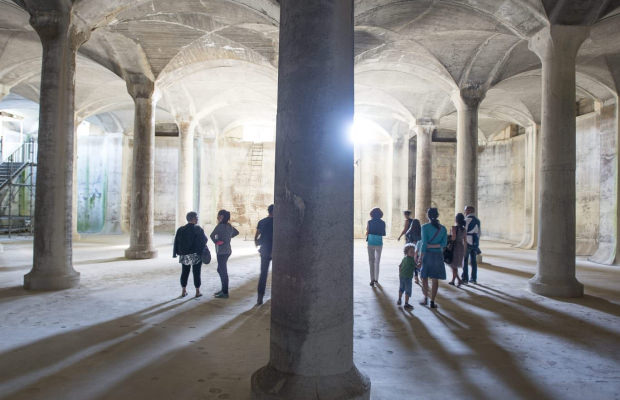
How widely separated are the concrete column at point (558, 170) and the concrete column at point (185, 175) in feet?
40.6

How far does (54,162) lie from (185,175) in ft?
30.3

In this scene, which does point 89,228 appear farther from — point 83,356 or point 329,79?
point 329,79

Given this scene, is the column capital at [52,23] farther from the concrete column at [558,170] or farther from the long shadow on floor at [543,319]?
the concrete column at [558,170]

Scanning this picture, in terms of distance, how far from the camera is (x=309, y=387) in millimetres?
2602

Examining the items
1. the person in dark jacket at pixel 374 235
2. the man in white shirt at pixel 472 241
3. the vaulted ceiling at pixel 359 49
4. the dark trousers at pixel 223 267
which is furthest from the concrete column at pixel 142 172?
the man in white shirt at pixel 472 241

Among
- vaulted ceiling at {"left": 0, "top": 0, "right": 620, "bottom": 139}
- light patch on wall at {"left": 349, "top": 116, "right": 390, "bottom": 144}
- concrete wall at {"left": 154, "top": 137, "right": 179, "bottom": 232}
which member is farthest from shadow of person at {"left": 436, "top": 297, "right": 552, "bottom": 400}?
Answer: concrete wall at {"left": 154, "top": 137, "right": 179, "bottom": 232}

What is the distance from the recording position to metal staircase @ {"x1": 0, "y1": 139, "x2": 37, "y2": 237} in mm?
19578

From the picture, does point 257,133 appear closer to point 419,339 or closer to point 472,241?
point 472,241

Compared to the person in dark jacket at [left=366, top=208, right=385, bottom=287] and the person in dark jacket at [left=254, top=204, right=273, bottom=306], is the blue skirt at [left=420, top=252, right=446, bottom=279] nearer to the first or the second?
the person in dark jacket at [left=366, top=208, right=385, bottom=287]

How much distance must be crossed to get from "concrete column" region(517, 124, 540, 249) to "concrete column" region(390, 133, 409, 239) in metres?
5.84

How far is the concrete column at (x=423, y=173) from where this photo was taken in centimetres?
1638

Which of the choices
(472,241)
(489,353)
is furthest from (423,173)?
(489,353)

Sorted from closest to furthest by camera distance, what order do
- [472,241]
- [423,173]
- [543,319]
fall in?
[543,319], [472,241], [423,173]

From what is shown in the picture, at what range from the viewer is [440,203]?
22.7 m
